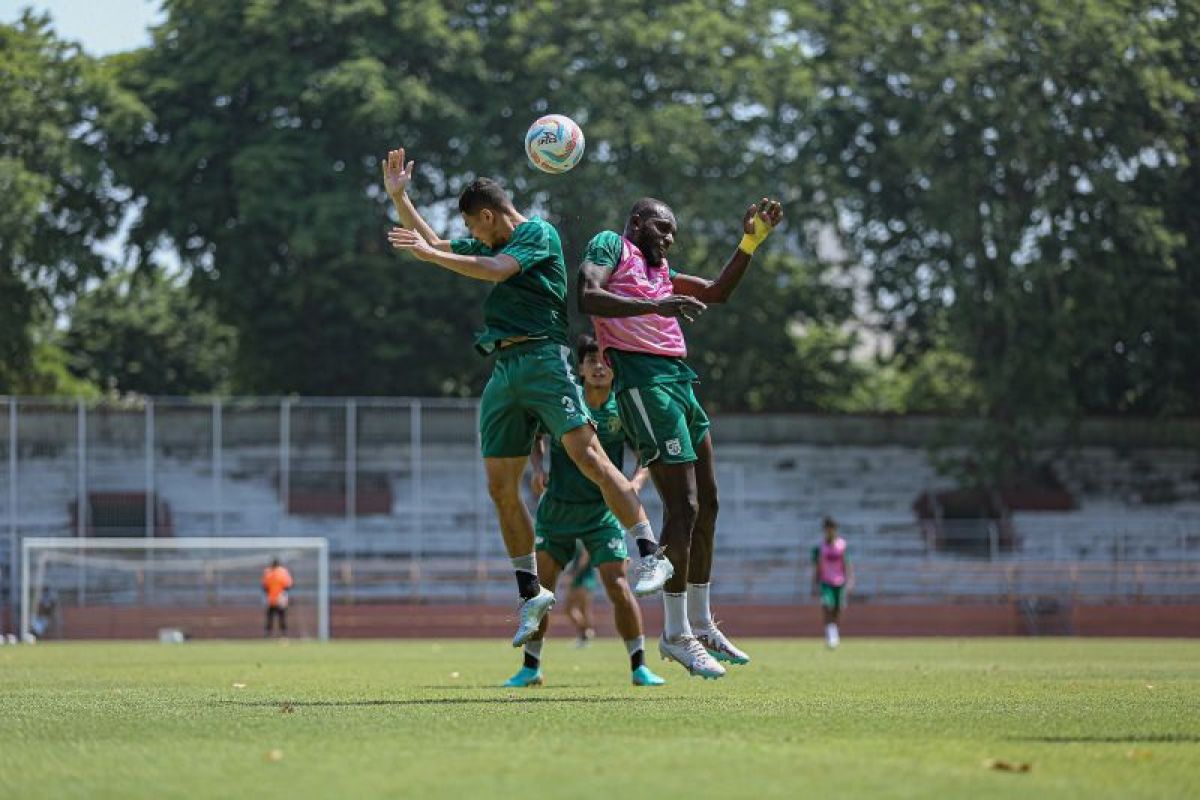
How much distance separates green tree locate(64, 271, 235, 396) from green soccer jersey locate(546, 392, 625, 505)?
49.2 m

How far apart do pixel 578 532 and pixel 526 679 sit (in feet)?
3.81

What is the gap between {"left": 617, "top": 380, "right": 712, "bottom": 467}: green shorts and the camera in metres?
11.3

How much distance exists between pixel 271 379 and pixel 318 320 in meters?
2.35

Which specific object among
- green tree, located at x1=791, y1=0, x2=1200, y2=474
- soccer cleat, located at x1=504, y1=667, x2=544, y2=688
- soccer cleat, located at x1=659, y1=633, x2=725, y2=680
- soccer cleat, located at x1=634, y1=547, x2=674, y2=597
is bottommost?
soccer cleat, located at x1=504, y1=667, x2=544, y2=688

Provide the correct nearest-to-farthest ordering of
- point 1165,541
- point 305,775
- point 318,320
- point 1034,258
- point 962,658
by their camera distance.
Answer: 1. point 305,775
2. point 962,658
3. point 1165,541
4. point 1034,258
5. point 318,320

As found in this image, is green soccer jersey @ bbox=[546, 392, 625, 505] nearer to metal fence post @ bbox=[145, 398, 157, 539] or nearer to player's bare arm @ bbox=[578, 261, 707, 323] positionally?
player's bare arm @ bbox=[578, 261, 707, 323]

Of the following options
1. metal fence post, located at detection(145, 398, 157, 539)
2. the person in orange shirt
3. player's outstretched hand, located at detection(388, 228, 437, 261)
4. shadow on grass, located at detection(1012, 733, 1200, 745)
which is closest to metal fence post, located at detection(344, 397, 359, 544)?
metal fence post, located at detection(145, 398, 157, 539)

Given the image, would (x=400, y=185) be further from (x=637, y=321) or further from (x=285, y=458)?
(x=285, y=458)

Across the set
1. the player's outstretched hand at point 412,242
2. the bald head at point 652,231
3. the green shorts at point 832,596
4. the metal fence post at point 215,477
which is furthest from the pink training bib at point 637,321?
the metal fence post at point 215,477

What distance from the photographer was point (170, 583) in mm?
39125

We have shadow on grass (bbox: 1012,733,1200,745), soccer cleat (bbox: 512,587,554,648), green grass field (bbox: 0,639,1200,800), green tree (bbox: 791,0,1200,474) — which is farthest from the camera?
green tree (bbox: 791,0,1200,474)

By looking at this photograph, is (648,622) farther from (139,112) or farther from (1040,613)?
(139,112)

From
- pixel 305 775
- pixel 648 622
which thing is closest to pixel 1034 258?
pixel 648 622

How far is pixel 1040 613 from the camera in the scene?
134ft
